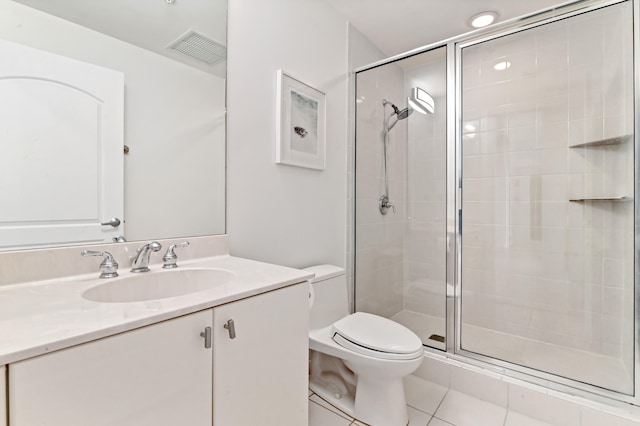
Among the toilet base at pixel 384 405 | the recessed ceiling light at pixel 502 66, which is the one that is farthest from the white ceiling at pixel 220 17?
the toilet base at pixel 384 405

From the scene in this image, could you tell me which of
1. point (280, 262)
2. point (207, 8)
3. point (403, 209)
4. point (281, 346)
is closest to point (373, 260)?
point (403, 209)

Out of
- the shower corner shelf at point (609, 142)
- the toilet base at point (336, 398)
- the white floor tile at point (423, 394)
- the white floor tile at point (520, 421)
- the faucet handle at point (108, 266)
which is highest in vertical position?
the shower corner shelf at point (609, 142)

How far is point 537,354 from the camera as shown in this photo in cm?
180

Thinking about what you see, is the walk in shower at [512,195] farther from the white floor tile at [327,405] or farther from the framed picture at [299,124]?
the white floor tile at [327,405]

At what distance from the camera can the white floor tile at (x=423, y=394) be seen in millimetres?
1529

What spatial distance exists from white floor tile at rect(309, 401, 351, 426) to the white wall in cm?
74

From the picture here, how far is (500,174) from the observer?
7.14 ft

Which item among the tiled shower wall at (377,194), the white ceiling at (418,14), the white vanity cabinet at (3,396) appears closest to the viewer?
the white vanity cabinet at (3,396)

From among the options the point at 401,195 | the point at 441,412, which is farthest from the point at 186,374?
the point at 401,195

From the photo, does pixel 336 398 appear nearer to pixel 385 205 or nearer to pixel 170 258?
pixel 170 258

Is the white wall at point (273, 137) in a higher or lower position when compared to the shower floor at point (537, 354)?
higher

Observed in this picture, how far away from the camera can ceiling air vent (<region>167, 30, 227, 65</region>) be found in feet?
4.19

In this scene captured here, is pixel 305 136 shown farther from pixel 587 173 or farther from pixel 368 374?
pixel 587 173

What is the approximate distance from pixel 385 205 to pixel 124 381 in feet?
6.43
